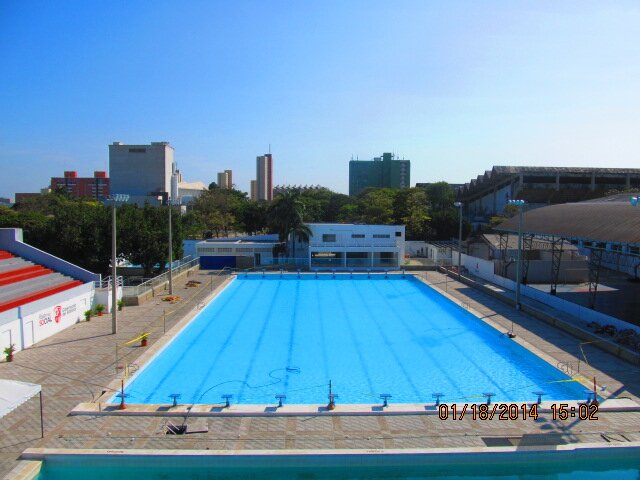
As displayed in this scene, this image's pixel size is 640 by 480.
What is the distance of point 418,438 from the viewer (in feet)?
32.1

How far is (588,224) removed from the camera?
22.7 m

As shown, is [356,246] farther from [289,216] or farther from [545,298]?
[545,298]

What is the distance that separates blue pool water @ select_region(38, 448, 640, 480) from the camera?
8.91m

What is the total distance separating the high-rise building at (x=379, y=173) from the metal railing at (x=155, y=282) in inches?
6071

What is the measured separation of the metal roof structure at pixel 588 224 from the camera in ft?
62.1

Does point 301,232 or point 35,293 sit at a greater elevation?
point 301,232

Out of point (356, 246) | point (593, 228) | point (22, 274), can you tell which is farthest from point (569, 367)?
point (356, 246)

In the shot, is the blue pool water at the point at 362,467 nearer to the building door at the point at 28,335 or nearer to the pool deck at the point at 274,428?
the pool deck at the point at 274,428

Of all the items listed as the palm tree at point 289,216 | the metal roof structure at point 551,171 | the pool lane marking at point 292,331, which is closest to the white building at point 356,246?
the palm tree at point 289,216

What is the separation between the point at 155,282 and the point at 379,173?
171 m

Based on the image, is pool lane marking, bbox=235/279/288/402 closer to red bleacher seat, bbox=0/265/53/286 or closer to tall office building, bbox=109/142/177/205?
red bleacher seat, bbox=0/265/53/286

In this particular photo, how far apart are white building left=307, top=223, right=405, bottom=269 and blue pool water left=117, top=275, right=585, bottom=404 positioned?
9.99 m

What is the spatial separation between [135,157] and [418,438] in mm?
112962

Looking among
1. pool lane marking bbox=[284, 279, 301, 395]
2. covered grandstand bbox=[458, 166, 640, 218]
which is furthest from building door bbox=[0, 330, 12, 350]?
covered grandstand bbox=[458, 166, 640, 218]
